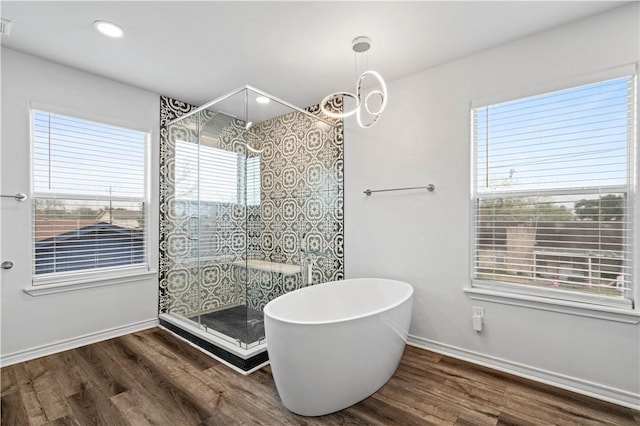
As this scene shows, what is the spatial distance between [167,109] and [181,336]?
7.90 ft

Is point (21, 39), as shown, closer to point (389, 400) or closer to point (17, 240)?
point (17, 240)

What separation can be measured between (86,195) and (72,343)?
1.33 m

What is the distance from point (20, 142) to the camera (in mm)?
2395

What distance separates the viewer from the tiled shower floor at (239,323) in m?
2.46

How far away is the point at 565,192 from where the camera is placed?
2.10 metres

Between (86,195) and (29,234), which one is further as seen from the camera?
(86,195)

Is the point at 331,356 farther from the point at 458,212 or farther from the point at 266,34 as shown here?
the point at 266,34

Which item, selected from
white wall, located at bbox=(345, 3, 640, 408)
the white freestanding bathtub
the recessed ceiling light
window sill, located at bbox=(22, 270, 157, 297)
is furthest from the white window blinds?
white wall, located at bbox=(345, 3, 640, 408)

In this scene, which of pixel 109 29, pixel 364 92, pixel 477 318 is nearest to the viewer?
pixel 109 29

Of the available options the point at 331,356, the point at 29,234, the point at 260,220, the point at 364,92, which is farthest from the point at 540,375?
the point at 29,234

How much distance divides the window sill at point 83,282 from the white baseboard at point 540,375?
9.32ft

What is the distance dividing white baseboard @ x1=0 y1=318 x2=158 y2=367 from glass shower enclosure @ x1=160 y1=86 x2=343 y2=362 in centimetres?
24

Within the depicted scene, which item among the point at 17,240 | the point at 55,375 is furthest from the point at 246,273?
the point at 17,240

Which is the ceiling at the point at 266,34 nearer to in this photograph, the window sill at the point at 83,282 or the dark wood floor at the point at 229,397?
the window sill at the point at 83,282
